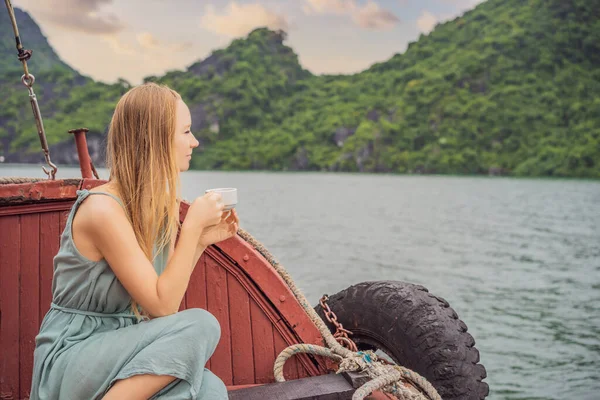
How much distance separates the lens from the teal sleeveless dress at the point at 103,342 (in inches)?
53.9

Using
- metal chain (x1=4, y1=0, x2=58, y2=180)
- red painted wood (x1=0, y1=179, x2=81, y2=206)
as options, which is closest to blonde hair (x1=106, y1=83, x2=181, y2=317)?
red painted wood (x1=0, y1=179, x2=81, y2=206)

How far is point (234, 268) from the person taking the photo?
2236 mm

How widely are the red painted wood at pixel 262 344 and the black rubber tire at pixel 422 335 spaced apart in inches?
21.0

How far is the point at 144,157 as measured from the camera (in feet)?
5.06

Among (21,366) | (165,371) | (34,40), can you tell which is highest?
(34,40)

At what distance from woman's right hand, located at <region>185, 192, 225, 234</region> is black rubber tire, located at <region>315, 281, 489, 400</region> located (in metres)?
1.23

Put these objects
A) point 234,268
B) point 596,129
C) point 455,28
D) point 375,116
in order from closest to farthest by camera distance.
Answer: point 234,268 < point 596,129 < point 375,116 < point 455,28

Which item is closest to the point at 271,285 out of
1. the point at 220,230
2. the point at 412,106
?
the point at 220,230

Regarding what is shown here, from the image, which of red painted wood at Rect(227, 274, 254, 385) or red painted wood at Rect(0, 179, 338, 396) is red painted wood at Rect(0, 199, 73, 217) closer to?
red painted wood at Rect(0, 179, 338, 396)

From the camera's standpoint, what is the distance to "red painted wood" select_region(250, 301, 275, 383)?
226 centimetres

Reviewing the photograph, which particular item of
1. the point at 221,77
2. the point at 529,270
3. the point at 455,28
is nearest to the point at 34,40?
the point at 221,77

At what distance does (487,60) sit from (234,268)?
8053 cm

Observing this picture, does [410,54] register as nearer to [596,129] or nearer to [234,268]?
[596,129]

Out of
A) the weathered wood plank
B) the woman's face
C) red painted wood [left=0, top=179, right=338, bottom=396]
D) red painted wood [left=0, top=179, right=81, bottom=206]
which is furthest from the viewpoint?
red painted wood [left=0, top=179, right=338, bottom=396]
